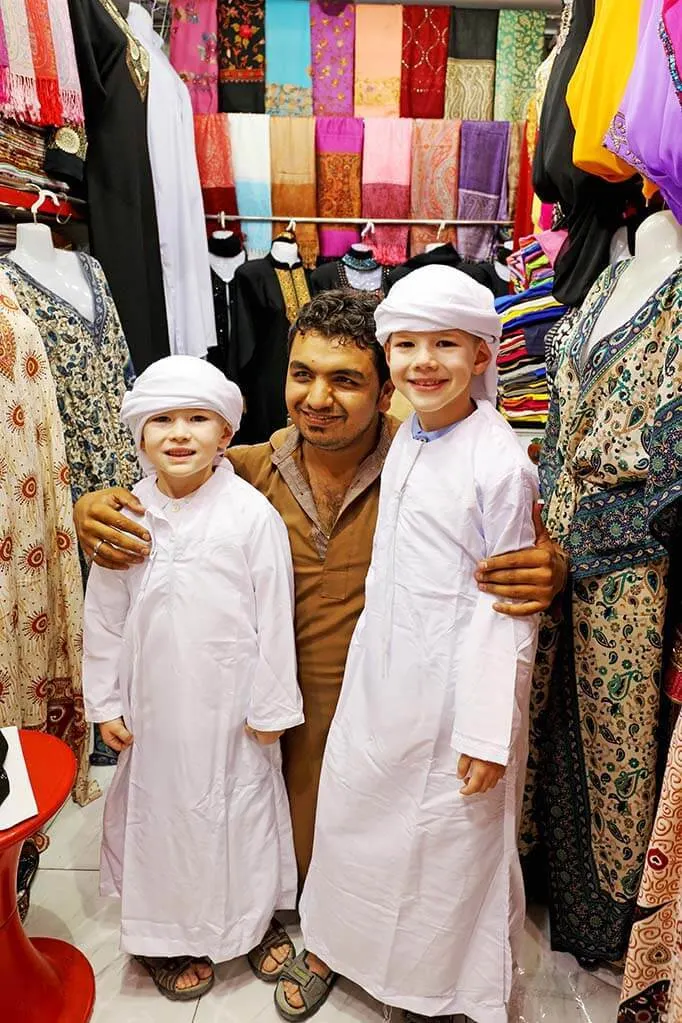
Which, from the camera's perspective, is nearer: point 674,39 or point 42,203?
point 674,39

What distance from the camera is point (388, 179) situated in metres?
2.96

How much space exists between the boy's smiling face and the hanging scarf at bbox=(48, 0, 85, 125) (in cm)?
148

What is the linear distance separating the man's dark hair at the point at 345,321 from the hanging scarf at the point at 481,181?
1.82 m

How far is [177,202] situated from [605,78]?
162 centimetres

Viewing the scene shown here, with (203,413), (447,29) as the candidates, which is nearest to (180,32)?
(447,29)

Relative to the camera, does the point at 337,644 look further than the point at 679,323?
Yes

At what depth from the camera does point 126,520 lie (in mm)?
1383

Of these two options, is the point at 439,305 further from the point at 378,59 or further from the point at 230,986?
the point at 378,59

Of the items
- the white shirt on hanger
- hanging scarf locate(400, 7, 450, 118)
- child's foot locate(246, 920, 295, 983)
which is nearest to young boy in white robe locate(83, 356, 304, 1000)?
child's foot locate(246, 920, 295, 983)

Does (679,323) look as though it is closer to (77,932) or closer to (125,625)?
(125,625)

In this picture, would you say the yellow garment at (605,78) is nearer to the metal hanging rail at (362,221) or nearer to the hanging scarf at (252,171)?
the metal hanging rail at (362,221)

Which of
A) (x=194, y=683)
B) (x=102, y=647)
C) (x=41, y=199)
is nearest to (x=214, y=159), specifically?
(x=41, y=199)

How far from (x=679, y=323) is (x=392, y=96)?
2.34m

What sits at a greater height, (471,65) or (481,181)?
(471,65)
